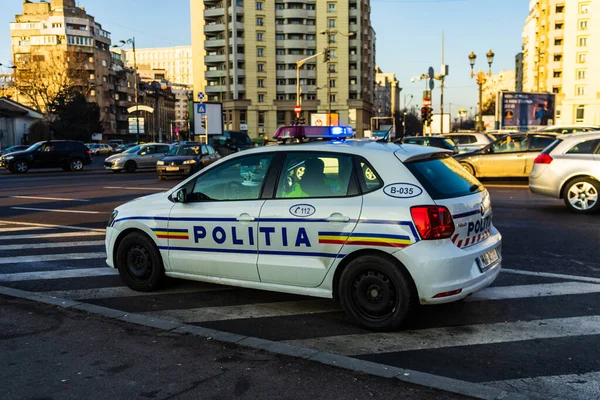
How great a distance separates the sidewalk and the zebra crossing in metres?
0.42

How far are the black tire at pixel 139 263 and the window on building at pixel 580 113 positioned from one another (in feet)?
314

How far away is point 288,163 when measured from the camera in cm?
543

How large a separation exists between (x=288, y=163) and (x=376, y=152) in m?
0.85

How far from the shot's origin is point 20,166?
3092 cm

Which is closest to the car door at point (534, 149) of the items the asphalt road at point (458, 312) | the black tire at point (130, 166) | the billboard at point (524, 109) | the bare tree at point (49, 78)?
the asphalt road at point (458, 312)

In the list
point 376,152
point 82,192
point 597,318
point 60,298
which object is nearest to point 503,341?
point 597,318

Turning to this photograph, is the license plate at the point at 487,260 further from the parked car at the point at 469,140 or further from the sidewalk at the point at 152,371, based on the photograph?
the parked car at the point at 469,140

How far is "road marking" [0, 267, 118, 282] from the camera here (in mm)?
7066

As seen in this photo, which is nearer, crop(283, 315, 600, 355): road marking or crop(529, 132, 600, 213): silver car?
crop(283, 315, 600, 355): road marking

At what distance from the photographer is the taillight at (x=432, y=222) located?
15.3ft

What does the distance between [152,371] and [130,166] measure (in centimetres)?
2723

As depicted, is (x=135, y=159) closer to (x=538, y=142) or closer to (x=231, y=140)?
(x=231, y=140)

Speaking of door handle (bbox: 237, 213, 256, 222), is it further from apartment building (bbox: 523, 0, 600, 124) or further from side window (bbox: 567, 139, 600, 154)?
apartment building (bbox: 523, 0, 600, 124)

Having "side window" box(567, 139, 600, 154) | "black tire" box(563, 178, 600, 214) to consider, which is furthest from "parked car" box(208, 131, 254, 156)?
"black tire" box(563, 178, 600, 214)
